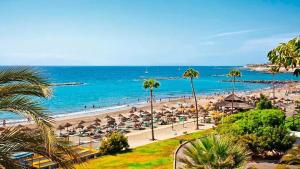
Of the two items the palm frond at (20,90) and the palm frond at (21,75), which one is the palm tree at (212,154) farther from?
the palm frond at (21,75)

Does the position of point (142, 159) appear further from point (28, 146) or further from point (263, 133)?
point (28, 146)

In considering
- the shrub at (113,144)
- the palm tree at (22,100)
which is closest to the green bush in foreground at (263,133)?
the shrub at (113,144)

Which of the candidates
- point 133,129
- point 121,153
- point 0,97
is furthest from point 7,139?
point 133,129

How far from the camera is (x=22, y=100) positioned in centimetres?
767

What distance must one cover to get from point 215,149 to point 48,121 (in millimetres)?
8531

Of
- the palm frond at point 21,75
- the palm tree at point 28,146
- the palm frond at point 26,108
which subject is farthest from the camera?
the palm tree at point 28,146

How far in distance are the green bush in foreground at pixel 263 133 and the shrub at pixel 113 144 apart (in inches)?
394

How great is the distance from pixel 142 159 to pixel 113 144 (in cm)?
461

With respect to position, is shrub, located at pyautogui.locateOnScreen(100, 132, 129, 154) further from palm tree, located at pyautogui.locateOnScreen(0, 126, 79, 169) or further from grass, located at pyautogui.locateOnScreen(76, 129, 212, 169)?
palm tree, located at pyautogui.locateOnScreen(0, 126, 79, 169)

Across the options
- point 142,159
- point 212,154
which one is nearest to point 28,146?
point 212,154

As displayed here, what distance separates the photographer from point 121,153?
30734 millimetres

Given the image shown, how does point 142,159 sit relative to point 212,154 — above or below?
below

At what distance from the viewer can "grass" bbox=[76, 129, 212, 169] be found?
25.5m

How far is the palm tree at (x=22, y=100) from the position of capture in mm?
7277
